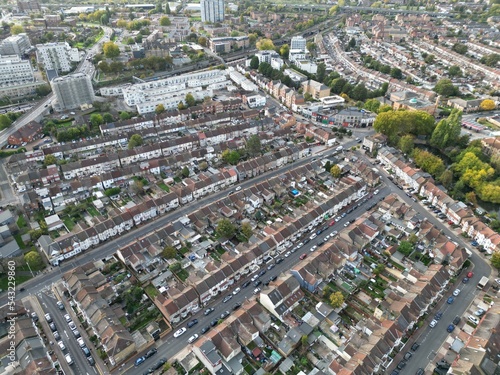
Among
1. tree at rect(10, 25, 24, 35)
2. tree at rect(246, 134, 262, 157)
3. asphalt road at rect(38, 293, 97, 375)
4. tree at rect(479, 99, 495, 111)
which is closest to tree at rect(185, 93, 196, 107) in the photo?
tree at rect(246, 134, 262, 157)

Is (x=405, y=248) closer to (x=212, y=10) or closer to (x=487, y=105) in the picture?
(x=487, y=105)

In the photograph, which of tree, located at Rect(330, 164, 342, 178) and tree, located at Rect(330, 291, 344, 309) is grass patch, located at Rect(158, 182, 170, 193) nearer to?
tree, located at Rect(330, 164, 342, 178)

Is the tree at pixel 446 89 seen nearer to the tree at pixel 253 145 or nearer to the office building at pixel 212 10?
the tree at pixel 253 145

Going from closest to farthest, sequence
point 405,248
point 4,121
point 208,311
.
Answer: point 208,311 → point 405,248 → point 4,121

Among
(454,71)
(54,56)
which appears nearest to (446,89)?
(454,71)

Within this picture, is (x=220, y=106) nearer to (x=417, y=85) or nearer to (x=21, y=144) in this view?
(x=21, y=144)

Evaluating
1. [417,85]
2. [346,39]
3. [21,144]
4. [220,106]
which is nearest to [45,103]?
[21,144]
